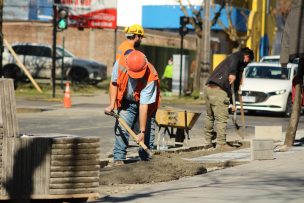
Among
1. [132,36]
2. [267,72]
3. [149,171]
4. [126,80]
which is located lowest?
[267,72]

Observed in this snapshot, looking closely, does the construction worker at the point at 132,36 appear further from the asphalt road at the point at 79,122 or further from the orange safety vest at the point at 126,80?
the asphalt road at the point at 79,122

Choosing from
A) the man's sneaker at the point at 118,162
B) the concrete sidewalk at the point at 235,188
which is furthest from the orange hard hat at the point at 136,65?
the concrete sidewalk at the point at 235,188

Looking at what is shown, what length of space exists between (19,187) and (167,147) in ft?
24.6

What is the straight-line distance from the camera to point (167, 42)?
54.9 meters

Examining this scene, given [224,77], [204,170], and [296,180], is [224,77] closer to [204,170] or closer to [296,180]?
[204,170]

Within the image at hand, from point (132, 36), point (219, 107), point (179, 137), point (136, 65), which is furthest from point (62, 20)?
point (136, 65)

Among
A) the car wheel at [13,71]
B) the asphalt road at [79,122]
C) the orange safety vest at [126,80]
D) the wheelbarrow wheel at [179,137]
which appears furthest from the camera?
the car wheel at [13,71]

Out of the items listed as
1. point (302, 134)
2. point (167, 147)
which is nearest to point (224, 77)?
point (167, 147)

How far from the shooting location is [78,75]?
46000mm

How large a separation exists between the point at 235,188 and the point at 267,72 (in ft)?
64.4

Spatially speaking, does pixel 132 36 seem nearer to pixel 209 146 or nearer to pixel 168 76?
pixel 209 146

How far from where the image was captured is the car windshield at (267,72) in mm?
29828

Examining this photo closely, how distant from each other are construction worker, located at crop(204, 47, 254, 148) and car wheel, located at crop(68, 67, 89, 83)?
92.9 feet

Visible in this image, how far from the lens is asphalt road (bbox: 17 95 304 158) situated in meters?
20.1
